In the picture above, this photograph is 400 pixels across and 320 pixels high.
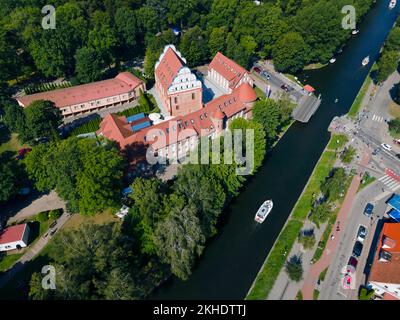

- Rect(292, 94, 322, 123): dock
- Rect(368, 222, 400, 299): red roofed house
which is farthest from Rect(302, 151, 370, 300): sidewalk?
Rect(292, 94, 322, 123): dock

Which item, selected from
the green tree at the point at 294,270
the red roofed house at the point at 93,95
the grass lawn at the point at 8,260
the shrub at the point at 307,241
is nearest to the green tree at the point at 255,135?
the shrub at the point at 307,241

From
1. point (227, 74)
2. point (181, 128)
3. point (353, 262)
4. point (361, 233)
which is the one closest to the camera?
point (353, 262)

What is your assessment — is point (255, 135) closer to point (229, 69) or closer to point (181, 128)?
point (181, 128)

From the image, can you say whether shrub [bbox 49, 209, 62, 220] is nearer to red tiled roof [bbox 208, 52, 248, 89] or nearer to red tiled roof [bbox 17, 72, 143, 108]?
red tiled roof [bbox 17, 72, 143, 108]

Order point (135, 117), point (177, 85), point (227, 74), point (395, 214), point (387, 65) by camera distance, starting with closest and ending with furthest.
Answer: 1. point (395, 214)
2. point (177, 85)
3. point (135, 117)
4. point (227, 74)
5. point (387, 65)

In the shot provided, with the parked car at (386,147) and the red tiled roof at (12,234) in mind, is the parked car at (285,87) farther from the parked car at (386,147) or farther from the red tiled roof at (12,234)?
the red tiled roof at (12,234)

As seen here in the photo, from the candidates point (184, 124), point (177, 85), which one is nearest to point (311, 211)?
point (184, 124)
